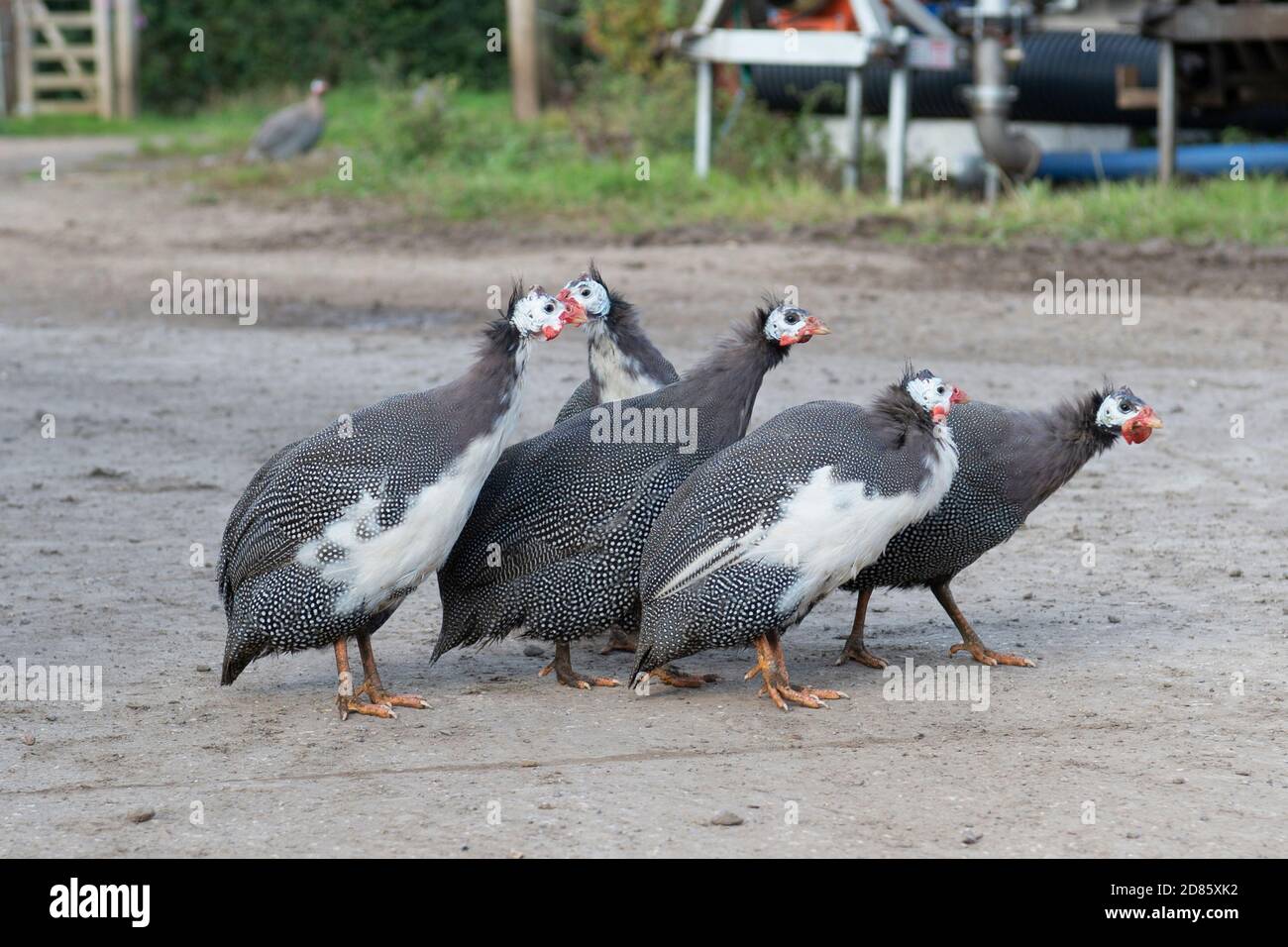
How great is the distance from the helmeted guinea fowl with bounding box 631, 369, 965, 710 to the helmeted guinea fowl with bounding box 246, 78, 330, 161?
14380 millimetres

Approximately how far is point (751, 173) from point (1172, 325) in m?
5.40

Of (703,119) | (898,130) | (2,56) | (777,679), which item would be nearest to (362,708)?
(777,679)

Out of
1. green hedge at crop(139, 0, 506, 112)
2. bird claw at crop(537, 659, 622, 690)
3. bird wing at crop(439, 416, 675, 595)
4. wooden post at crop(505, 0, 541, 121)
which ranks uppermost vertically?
green hedge at crop(139, 0, 506, 112)

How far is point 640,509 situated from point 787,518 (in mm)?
468

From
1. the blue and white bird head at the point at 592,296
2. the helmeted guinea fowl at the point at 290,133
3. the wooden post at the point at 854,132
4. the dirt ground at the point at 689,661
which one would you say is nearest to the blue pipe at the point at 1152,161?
the wooden post at the point at 854,132

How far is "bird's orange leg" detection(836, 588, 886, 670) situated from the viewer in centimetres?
505

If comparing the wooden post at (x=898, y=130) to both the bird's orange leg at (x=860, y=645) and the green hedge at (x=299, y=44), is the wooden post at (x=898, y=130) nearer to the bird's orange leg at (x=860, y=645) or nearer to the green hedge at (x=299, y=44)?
the bird's orange leg at (x=860, y=645)

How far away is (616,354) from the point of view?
5492 millimetres

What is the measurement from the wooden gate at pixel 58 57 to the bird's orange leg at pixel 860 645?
21.2 metres

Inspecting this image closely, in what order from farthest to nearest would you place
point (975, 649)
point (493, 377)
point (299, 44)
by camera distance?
1. point (299, 44)
2. point (975, 649)
3. point (493, 377)

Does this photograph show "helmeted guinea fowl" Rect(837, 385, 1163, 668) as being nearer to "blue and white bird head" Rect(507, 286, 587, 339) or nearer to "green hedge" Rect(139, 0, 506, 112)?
"blue and white bird head" Rect(507, 286, 587, 339)

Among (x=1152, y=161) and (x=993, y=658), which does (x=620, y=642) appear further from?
(x=1152, y=161)

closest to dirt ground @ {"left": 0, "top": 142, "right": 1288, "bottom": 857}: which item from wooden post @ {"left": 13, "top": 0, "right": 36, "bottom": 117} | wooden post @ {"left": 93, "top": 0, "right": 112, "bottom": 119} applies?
wooden post @ {"left": 93, "top": 0, "right": 112, "bottom": 119}

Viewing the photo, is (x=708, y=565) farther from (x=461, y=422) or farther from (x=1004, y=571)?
(x=1004, y=571)
